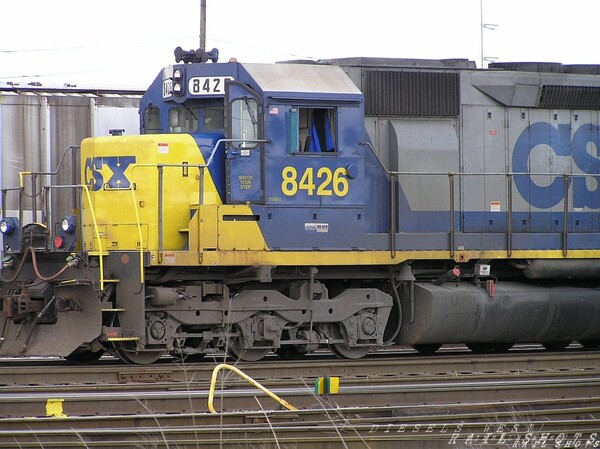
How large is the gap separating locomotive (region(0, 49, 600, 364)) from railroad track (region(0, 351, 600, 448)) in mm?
737

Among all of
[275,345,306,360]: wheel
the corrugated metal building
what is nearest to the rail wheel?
[275,345,306,360]: wheel

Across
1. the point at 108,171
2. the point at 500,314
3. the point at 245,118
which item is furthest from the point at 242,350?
the point at 500,314

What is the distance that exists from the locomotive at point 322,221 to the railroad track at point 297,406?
74 cm

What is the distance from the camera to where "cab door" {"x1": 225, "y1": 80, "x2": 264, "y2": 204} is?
11977mm

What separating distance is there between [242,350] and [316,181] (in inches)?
90.9

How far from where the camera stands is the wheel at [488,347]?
1420cm

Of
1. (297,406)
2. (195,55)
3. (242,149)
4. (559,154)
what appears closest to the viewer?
(297,406)

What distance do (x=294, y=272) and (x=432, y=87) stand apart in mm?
3316

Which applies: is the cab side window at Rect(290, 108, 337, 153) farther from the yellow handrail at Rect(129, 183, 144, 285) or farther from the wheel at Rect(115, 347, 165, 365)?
the wheel at Rect(115, 347, 165, 365)

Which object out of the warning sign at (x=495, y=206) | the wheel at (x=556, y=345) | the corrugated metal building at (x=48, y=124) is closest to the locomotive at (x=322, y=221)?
the warning sign at (x=495, y=206)

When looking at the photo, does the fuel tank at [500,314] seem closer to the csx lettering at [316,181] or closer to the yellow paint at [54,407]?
the csx lettering at [316,181]

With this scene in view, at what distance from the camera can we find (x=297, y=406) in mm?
9461

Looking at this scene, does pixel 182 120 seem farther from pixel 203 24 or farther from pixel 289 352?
pixel 203 24

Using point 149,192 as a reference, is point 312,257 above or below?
below
